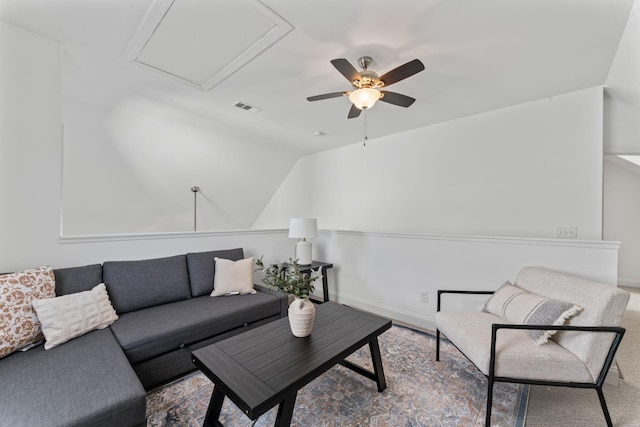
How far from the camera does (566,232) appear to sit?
8.19ft

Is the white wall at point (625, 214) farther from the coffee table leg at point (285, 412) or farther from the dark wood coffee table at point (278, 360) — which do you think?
the coffee table leg at point (285, 412)

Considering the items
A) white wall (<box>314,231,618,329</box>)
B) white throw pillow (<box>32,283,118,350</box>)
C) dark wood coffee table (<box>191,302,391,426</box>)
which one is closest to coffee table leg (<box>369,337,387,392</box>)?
dark wood coffee table (<box>191,302,391,426</box>)

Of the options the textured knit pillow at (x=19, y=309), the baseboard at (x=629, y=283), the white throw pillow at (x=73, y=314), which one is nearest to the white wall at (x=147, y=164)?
the textured knit pillow at (x=19, y=309)

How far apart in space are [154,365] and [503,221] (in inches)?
132

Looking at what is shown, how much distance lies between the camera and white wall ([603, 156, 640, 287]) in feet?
14.7

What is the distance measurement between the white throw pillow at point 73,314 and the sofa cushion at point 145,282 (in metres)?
0.15

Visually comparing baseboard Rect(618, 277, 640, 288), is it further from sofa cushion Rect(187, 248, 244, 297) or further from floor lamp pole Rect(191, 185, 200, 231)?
floor lamp pole Rect(191, 185, 200, 231)

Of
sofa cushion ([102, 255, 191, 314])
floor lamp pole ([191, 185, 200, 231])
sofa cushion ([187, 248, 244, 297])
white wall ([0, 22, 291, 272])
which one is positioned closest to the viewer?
white wall ([0, 22, 291, 272])

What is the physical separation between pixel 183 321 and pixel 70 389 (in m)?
0.85

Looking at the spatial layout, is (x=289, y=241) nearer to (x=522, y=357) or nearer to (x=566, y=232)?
(x=522, y=357)

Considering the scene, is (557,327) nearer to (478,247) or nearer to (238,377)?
(478,247)

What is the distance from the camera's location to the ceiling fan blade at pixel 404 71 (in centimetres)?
159

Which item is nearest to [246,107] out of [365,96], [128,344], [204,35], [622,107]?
[204,35]

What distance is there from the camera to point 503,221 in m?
2.83
